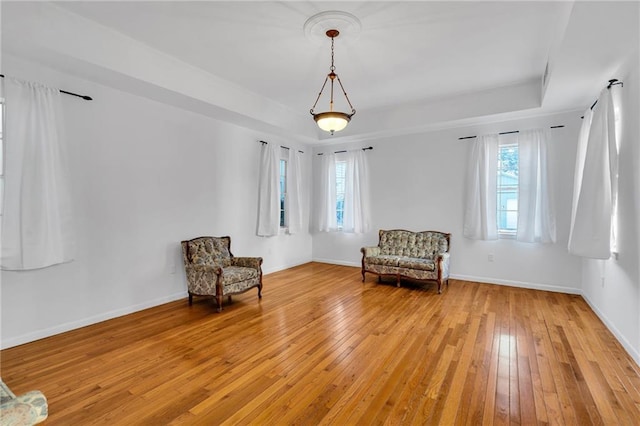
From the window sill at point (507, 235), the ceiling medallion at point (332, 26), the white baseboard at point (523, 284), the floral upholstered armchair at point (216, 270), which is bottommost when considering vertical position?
the white baseboard at point (523, 284)

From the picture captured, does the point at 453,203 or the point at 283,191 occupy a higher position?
the point at 283,191

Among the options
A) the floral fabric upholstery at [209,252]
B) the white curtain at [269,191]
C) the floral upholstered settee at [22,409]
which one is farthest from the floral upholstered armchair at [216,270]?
the floral upholstered settee at [22,409]

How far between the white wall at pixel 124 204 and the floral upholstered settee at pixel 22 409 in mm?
2503

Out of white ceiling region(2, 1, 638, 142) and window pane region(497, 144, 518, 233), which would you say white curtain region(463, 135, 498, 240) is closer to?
window pane region(497, 144, 518, 233)

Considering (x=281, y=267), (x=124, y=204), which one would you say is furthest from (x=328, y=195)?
(x=124, y=204)

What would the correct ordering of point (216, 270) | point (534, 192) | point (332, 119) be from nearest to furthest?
point (332, 119), point (216, 270), point (534, 192)

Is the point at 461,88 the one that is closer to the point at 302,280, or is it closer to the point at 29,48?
the point at 302,280

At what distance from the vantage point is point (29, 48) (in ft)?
9.34

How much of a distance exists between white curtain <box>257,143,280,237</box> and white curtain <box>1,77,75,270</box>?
298 cm

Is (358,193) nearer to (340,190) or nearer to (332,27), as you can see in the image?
(340,190)

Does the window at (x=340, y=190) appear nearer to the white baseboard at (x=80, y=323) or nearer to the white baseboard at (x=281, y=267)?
the white baseboard at (x=281, y=267)

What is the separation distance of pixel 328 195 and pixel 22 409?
606 cm

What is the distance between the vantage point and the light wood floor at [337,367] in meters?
2.05

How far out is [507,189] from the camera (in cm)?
521
